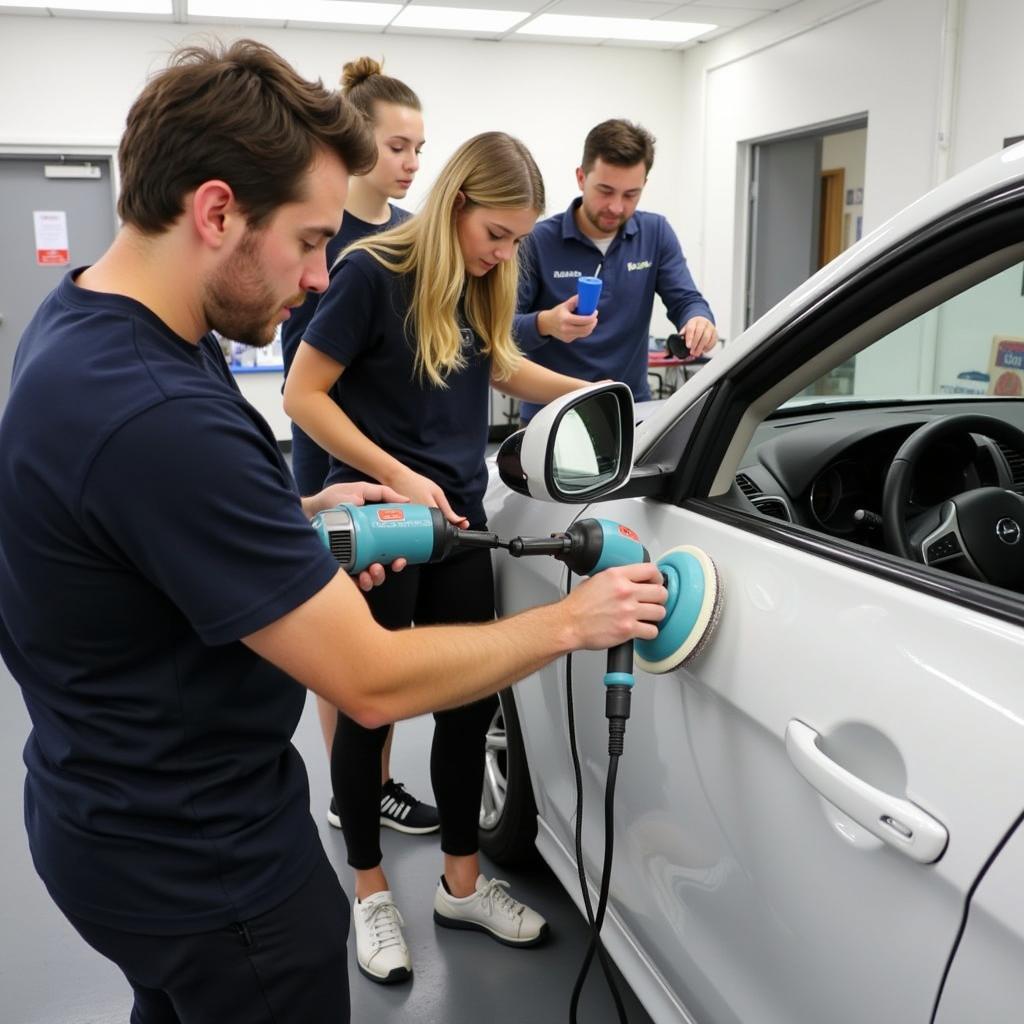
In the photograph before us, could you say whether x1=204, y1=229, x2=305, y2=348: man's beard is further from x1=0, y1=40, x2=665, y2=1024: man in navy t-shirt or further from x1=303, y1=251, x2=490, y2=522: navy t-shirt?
x1=303, y1=251, x2=490, y2=522: navy t-shirt

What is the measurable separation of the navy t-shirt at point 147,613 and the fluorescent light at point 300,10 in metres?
6.83

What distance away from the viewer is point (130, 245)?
1072 mm

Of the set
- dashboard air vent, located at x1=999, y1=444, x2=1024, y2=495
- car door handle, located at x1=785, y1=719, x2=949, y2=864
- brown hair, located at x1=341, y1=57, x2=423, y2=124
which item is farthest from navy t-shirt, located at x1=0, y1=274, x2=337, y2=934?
brown hair, located at x1=341, y1=57, x2=423, y2=124

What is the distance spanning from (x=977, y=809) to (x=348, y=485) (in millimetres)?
1089

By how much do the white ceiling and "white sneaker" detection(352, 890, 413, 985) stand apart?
656 cm

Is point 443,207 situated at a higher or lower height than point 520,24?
lower

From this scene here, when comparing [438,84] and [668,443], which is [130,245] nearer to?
[668,443]

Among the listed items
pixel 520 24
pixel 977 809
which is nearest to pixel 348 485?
pixel 977 809

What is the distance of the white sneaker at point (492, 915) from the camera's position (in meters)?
2.09

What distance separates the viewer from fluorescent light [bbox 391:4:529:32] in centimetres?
726

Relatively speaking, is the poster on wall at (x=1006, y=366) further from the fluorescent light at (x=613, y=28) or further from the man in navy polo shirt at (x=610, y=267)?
the fluorescent light at (x=613, y=28)

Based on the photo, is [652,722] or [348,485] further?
[348,485]

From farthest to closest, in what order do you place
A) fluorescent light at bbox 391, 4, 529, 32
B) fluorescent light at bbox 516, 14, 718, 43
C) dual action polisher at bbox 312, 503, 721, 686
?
fluorescent light at bbox 516, 14, 718, 43, fluorescent light at bbox 391, 4, 529, 32, dual action polisher at bbox 312, 503, 721, 686

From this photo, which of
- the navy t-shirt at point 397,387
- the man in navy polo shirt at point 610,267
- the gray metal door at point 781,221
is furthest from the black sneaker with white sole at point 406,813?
the gray metal door at point 781,221
